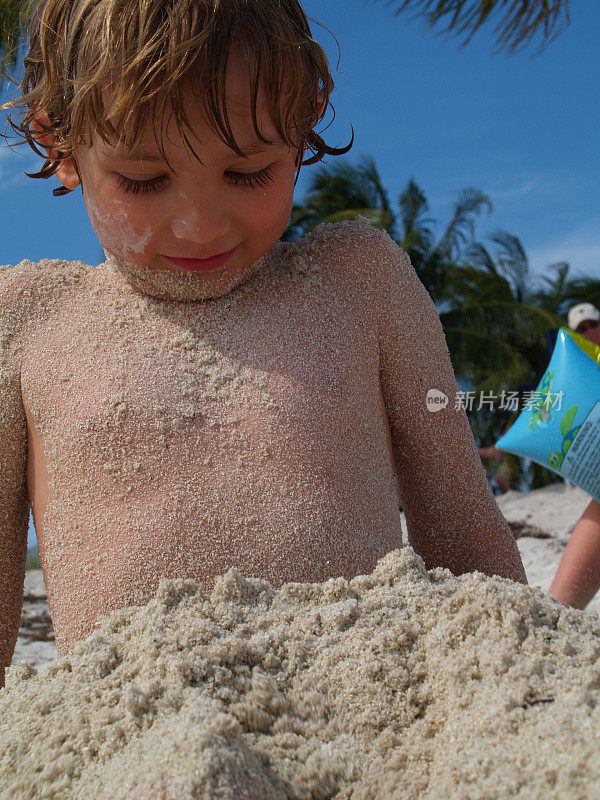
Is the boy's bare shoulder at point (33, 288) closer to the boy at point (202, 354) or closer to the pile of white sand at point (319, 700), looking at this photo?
the boy at point (202, 354)

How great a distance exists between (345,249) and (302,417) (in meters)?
0.45

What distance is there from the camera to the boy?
1308 mm

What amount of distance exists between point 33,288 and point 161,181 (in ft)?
1.40

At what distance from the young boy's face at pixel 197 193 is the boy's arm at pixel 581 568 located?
182 cm

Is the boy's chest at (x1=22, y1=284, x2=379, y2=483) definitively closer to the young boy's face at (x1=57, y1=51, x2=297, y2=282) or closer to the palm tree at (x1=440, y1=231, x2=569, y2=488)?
the young boy's face at (x1=57, y1=51, x2=297, y2=282)

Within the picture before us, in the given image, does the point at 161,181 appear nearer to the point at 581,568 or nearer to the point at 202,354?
the point at 202,354

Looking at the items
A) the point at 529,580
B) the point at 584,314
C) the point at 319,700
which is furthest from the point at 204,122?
the point at 584,314

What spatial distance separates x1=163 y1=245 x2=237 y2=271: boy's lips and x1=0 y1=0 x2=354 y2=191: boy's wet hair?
8.6 inches

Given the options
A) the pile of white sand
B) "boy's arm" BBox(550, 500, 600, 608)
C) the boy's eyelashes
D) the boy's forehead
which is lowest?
"boy's arm" BBox(550, 500, 600, 608)

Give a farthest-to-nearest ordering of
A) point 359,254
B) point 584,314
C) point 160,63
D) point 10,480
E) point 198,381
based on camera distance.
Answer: point 584,314, point 359,254, point 10,480, point 198,381, point 160,63

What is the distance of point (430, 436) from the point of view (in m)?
1.67

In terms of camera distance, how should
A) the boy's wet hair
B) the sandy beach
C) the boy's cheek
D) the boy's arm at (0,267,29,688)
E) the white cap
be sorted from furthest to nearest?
the white cap → the sandy beach → the boy's arm at (0,267,29,688) → the boy's cheek → the boy's wet hair

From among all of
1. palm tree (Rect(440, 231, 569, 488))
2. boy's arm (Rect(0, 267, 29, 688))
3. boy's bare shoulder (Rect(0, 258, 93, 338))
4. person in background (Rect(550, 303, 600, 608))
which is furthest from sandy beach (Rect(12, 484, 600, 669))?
palm tree (Rect(440, 231, 569, 488))

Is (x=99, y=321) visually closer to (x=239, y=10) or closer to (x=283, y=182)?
(x=283, y=182)
